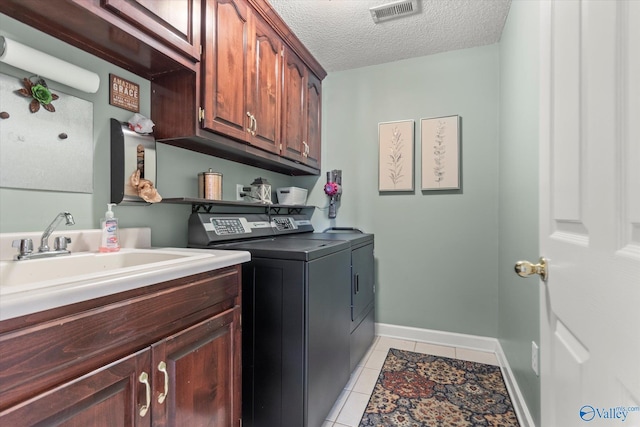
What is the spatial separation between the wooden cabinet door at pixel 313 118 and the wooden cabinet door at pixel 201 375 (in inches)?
66.0

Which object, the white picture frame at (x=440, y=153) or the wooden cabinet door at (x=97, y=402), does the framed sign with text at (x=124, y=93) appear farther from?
the white picture frame at (x=440, y=153)

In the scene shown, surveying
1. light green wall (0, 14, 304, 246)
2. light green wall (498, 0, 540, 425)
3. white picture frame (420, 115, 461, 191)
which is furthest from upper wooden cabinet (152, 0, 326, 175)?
light green wall (498, 0, 540, 425)

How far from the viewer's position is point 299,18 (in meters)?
2.07

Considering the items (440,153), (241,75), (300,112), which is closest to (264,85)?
(241,75)

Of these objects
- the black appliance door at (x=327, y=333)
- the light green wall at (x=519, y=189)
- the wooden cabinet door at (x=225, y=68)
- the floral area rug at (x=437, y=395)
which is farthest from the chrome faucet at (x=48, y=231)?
the light green wall at (x=519, y=189)

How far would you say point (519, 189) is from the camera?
172cm

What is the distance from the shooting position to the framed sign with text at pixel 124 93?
4.47 ft

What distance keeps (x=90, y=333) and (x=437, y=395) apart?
187cm

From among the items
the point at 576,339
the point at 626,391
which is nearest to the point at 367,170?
the point at 576,339

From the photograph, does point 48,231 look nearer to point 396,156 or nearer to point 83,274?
point 83,274

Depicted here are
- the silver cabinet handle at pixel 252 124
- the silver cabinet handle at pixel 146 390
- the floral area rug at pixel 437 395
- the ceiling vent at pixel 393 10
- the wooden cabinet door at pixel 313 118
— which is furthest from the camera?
the wooden cabinet door at pixel 313 118

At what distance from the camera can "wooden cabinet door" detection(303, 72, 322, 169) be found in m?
2.56

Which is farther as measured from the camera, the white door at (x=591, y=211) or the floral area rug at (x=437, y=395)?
the floral area rug at (x=437, y=395)

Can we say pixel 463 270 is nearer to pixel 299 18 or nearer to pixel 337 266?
pixel 337 266
